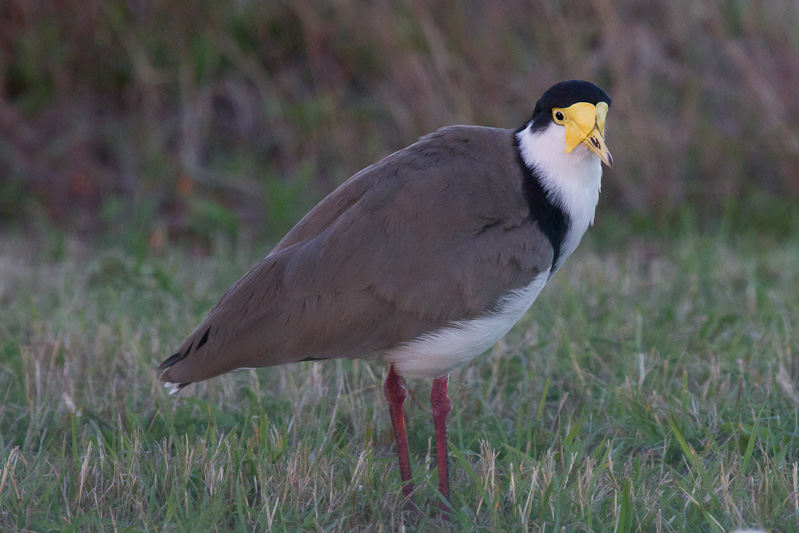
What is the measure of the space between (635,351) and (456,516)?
1615 millimetres

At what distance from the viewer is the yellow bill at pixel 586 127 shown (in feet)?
10.5

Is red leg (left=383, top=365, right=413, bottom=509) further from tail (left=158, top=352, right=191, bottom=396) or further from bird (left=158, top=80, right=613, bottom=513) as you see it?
tail (left=158, top=352, right=191, bottom=396)

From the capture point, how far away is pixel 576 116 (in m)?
3.23

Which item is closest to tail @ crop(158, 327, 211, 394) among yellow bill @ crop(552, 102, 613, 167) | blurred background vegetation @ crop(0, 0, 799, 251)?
yellow bill @ crop(552, 102, 613, 167)

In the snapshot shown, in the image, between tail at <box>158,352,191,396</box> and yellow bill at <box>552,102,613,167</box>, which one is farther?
tail at <box>158,352,191,396</box>

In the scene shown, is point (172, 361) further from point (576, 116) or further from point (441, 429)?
point (576, 116)

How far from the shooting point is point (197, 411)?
3.81 metres

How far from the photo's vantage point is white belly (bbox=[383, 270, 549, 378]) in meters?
3.20

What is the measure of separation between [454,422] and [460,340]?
75cm

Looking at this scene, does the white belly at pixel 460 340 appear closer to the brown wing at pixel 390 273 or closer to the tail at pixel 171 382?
the brown wing at pixel 390 273

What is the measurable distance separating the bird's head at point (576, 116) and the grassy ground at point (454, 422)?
1.02 metres

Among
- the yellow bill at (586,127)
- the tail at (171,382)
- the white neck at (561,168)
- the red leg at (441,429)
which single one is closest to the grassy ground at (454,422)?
the red leg at (441,429)

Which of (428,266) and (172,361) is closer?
(428,266)

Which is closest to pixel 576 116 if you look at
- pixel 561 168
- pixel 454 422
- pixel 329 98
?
pixel 561 168
